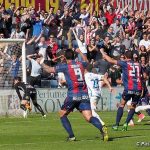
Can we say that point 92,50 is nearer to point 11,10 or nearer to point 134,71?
point 11,10

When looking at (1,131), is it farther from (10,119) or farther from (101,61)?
(101,61)

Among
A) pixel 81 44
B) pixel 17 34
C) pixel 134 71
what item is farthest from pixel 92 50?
pixel 134 71

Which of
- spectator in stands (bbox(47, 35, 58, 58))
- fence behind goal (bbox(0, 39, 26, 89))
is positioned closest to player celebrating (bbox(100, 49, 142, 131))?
fence behind goal (bbox(0, 39, 26, 89))

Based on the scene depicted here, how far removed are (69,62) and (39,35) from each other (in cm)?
1498

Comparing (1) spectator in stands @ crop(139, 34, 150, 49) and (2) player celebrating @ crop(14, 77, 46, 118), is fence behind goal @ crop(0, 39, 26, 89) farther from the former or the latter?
(1) spectator in stands @ crop(139, 34, 150, 49)

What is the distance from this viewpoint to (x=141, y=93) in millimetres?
20359

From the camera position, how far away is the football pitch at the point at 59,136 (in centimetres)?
1574

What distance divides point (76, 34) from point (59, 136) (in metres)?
14.5

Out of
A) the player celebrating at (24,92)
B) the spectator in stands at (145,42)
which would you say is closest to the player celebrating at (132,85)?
the player celebrating at (24,92)

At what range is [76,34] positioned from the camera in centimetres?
3253

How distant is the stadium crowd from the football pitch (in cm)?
544

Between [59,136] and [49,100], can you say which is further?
[49,100]

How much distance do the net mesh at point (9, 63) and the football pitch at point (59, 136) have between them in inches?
142

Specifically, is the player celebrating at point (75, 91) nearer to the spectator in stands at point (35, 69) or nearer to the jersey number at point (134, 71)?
the jersey number at point (134, 71)
